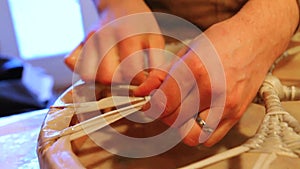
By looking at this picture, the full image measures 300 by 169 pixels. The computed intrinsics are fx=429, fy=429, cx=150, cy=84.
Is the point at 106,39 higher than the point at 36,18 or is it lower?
higher

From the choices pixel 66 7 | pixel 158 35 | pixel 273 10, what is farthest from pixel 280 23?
pixel 66 7

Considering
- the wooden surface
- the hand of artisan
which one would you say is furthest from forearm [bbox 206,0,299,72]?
the wooden surface

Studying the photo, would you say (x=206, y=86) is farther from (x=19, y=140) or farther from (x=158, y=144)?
(x=19, y=140)

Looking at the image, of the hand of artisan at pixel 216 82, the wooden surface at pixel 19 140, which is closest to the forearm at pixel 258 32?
the hand of artisan at pixel 216 82

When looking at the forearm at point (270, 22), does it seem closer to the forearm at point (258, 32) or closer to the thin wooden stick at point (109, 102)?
the forearm at point (258, 32)

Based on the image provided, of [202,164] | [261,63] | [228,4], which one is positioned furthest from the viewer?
[228,4]

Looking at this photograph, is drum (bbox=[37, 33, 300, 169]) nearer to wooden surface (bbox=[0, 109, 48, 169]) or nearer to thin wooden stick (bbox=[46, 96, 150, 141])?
thin wooden stick (bbox=[46, 96, 150, 141])

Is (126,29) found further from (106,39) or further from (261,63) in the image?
(261,63)
